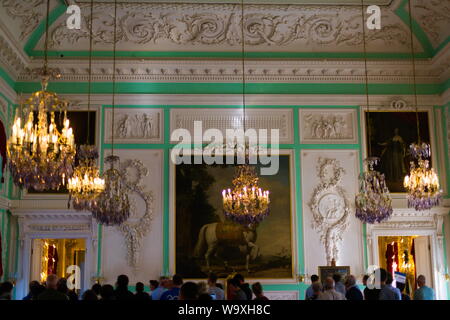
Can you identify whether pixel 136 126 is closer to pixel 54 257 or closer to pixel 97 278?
pixel 97 278

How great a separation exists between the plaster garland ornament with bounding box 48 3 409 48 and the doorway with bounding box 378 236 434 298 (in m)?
5.58

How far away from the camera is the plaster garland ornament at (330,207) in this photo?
14.8m

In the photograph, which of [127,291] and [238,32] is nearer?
[127,291]

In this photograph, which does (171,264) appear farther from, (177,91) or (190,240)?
(177,91)

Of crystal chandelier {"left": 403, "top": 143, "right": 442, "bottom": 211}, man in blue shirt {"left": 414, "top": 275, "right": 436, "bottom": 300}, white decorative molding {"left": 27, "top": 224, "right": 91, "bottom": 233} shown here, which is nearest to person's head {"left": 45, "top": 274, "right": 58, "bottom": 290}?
man in blue shirt {"left": 414, "top": 275, "right": 436, "bottom": 300}

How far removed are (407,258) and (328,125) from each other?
5696 millimetres

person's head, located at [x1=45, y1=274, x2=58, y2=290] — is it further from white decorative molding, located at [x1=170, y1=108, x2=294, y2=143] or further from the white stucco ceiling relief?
the white stucco ceiling relief

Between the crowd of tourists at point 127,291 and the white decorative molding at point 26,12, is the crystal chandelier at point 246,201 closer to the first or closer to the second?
the crowd of tourists at point 127,291

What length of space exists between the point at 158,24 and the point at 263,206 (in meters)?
6.09

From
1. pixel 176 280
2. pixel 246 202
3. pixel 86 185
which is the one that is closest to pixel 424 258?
pixel 246 202

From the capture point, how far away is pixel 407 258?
1814 cm

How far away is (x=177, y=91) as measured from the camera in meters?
15.4

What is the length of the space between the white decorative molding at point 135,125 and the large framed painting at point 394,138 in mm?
5595
